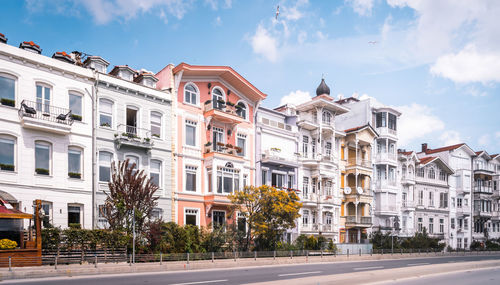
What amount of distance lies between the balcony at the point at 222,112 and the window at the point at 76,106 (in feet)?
33.7

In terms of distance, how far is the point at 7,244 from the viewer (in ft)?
70.3

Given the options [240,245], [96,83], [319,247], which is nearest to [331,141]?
[319,247]

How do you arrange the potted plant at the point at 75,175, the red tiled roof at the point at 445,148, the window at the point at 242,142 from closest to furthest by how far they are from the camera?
the potted plant at the point at 75,175
the window at the point at 242,142
the red tiled roof at the point at 445,148

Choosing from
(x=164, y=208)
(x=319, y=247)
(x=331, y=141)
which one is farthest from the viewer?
(x=331, y=141)

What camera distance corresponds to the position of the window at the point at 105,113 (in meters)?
30.2

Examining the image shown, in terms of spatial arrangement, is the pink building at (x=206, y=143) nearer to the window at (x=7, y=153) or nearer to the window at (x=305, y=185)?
the window at (x=305, y=185)

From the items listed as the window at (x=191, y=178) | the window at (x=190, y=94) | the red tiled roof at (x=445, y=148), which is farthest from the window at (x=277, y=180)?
the red tiled roof at (x=445, y=148)

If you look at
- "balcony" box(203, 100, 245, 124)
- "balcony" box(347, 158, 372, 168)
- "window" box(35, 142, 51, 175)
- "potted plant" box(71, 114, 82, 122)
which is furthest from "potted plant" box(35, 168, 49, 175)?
"balcony" box(347, 158, 372, 168)

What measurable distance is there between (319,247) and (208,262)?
15443 millimetres

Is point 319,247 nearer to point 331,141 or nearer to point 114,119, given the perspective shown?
point 331,141

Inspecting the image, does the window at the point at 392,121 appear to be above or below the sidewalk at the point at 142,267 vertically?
above

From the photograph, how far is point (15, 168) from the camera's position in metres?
25.6

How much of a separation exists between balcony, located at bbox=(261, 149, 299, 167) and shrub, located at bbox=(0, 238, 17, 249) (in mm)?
22583

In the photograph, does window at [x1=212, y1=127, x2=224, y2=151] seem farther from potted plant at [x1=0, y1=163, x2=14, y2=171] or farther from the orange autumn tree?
potted plant at [x1=0, y1=163, x2=14, y2=171]
